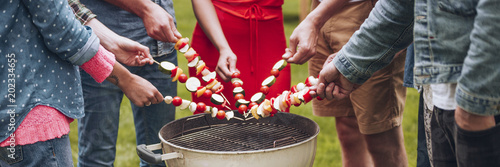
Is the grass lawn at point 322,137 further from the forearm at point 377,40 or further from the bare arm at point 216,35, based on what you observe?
the forearm at point 377,40

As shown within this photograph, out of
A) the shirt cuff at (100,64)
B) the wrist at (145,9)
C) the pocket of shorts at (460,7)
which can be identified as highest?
the pocket of shorts at (460,7)

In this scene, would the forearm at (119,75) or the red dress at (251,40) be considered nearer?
the forearm at (119,75)

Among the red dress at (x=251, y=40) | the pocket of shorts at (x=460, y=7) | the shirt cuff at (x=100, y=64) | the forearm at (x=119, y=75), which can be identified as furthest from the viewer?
the red dress at (x=251, y=40)

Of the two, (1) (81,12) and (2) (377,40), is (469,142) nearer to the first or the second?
(2) (377,40)

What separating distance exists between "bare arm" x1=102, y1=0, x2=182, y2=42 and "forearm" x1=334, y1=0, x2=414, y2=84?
87cm

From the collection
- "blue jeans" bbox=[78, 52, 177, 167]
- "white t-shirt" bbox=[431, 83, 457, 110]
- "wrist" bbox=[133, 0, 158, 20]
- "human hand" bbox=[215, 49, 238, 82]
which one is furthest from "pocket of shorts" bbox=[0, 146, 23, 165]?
"white t-shirt" bbox=[431, 83, 457, 110]

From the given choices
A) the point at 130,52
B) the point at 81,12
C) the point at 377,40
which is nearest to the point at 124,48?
the point at 130,52

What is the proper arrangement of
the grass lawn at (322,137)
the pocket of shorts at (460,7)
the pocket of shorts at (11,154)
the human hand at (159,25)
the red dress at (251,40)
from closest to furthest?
1. the pocket of shorts at (460,7)
2. the pocket of shorts at (11,154)
3. the human hand at (159,25)
4. the red dress at (251,40)
5. the grass lawn at (322,137)

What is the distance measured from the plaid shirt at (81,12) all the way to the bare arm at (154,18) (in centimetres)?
14

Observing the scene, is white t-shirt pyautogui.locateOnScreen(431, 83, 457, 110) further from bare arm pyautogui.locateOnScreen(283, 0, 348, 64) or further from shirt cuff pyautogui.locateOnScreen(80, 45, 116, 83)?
shirt cuff pyautogui.locateOnScreen(80, 45, 116, 83)

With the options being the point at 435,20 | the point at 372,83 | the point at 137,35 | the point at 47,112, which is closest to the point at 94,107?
the point at 137,35

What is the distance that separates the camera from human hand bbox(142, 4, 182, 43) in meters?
2.37

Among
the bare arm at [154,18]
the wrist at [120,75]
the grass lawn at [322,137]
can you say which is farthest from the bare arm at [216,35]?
the grass lawn at [322,137]

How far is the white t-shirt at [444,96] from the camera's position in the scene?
1475 millimetres
